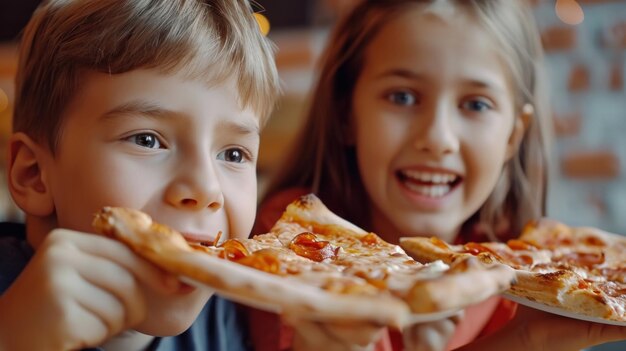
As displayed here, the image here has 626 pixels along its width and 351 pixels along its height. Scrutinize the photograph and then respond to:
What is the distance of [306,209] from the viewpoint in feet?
2.64

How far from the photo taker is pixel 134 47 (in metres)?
0.71

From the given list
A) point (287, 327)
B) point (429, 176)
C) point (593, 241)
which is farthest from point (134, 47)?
point (593, 241)

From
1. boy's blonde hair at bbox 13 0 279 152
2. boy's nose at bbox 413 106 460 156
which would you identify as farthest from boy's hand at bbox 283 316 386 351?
boy's nose at bbox 413 106 460 156

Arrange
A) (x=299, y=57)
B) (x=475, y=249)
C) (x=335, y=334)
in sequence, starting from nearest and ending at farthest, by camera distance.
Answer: (x=335, y=334), (x=475, y=249), (x=299, y=57)

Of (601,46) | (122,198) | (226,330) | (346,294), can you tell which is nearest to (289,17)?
(601,46)

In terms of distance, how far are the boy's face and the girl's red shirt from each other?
0.26 meters

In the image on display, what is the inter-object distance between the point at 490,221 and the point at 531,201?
118 millimetres

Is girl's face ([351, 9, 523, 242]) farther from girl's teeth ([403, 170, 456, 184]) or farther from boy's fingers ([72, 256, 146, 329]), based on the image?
boy's fingers ([72, 256, 146, 329])

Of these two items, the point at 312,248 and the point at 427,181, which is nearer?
the point at 312,248

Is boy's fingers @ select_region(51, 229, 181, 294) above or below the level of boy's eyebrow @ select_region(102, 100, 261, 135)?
below

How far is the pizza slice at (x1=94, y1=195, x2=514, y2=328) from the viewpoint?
446mm

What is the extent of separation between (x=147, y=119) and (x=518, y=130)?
0.80m

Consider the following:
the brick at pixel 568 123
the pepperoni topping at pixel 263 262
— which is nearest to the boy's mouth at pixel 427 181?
the pepperoni topping at pixel 263 262

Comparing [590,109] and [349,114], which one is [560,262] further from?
[590,109]
